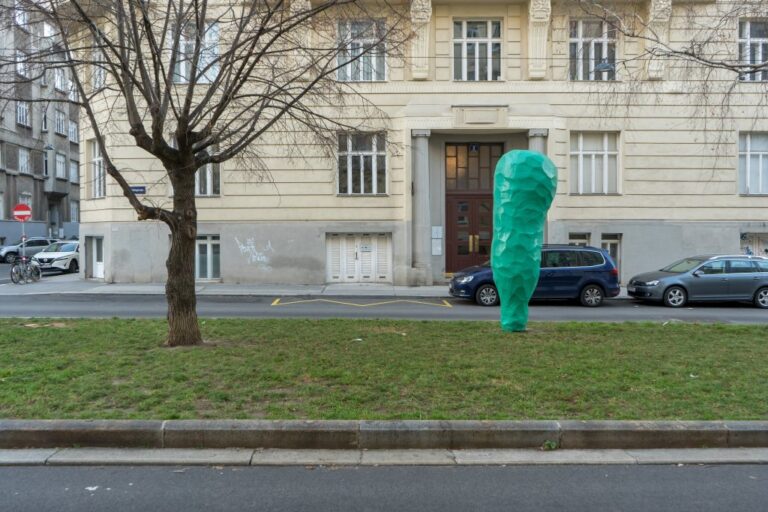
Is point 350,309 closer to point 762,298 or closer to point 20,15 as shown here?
point 20,15

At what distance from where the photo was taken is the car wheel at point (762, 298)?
1795 centimetres

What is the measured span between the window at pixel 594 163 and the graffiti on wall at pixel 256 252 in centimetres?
1144

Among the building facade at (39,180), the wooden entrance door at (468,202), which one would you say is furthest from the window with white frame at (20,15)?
the building facade at (39,180)

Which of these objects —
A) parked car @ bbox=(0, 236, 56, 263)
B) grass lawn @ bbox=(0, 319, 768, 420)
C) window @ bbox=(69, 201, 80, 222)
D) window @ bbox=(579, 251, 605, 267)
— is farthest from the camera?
window @ bbox=(69, 201, 80, 222)

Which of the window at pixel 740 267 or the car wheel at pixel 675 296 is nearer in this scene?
the car wheel at pixel 675 296

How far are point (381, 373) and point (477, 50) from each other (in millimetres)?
18286

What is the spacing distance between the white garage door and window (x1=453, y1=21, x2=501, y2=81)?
6.72 meters

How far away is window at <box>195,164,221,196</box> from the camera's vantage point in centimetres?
2355

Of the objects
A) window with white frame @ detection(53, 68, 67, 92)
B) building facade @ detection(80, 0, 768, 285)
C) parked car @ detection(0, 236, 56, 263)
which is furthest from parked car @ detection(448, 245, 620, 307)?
parked car @ detection(0, 236, 56, 263)

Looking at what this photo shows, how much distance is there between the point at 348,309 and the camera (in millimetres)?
16391

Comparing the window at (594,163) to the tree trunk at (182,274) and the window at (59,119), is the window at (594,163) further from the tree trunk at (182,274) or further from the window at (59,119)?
the tree trunk at (182,274)

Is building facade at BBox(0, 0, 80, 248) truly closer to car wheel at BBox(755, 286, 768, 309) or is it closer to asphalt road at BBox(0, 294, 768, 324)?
asphalt road at BBox(0, 294, 768, 324)

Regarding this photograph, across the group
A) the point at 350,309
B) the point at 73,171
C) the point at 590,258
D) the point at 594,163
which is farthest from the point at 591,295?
the point at 73,171

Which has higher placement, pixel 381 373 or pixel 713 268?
pixel 713 268
